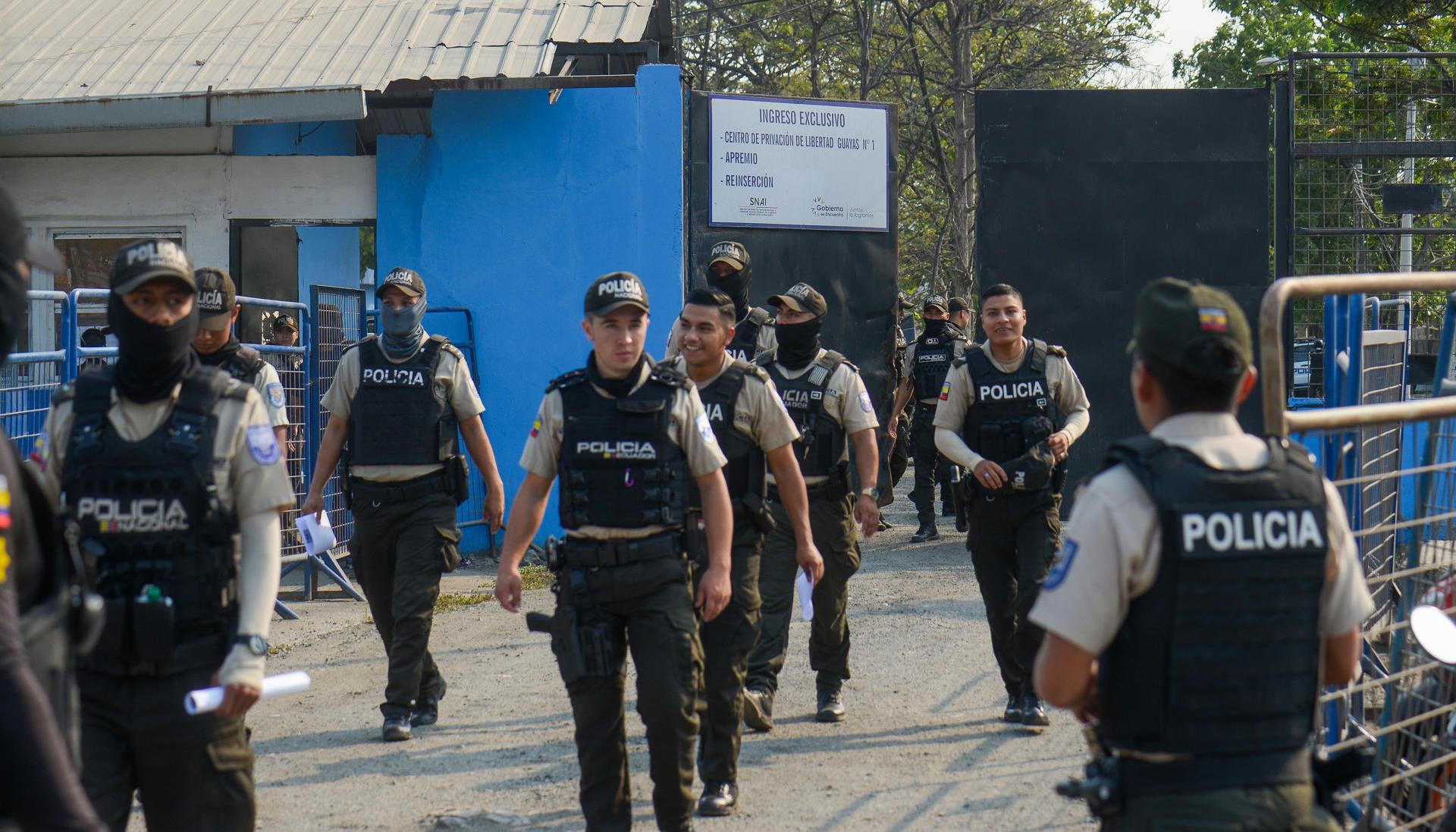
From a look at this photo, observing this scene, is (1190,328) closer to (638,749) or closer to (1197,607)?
(1197,607)

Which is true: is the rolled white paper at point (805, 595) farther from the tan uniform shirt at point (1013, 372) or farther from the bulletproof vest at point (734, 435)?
the tan uniform shirt at point (1013, 372)

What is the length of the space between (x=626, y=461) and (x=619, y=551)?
300 mm

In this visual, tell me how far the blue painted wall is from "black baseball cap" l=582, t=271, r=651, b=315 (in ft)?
23.0

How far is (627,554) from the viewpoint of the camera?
487 centimetres

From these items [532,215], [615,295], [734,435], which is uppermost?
[532,215]

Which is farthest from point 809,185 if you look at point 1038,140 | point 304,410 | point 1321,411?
point 1321,411

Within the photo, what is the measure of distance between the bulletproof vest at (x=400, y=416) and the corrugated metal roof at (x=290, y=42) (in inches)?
183

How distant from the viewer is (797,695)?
7.57m

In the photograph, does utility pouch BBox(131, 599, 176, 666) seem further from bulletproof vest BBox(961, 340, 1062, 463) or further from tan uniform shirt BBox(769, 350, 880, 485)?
bulletproof vest BBox(961, 340, 1062, 463)

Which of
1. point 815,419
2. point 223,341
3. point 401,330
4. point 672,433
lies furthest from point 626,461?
point 223,341

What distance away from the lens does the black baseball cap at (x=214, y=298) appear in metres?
6.64

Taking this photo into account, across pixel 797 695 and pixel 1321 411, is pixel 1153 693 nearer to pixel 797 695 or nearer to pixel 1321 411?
pixel 1321 411

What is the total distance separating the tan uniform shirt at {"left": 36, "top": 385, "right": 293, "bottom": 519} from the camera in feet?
12.1

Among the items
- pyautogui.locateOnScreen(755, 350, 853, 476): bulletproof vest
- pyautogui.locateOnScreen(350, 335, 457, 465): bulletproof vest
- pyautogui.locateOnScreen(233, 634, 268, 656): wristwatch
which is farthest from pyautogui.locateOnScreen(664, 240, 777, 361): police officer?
pyautogui.locateOnScreen(233, 634, 268, 656): wristwatch
